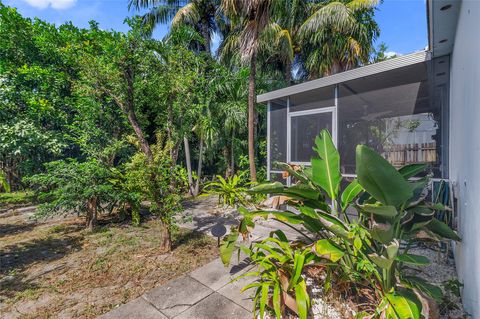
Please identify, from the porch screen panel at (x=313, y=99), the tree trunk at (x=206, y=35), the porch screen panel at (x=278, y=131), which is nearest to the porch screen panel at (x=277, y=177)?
the porch screen panel at (x=278, y=131)

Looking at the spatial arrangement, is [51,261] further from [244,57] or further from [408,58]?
[408,58]

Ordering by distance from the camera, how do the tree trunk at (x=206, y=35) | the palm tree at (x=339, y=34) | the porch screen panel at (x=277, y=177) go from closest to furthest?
the porch screen panel at (x=277, y=177)
the palm tree at (x=339, y=34)
the tree trunk at (x=206, y=35)

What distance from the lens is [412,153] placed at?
4645 mm

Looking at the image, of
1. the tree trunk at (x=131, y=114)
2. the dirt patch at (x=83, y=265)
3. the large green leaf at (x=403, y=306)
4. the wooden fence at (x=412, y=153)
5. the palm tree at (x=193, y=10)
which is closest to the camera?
the large green leaf at (x=403, y=306)

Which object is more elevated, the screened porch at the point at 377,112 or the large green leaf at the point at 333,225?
the screened porch at the point at 377,112

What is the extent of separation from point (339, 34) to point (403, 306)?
1000cm

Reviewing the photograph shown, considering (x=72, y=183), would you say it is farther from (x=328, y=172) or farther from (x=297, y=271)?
(x=328, y=172)

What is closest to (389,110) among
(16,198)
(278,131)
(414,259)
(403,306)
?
(278,131)

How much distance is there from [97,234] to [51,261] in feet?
3.79

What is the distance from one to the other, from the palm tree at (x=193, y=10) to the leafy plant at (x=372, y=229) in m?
10.3

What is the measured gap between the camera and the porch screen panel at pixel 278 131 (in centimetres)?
622

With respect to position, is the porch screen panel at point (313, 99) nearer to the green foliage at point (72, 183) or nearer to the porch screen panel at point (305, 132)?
the porch screen panel at point (305, 132)

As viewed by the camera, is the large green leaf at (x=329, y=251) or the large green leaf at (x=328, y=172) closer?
the large green leaf at (x=329, y=251)

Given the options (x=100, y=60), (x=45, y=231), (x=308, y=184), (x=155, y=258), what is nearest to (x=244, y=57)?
(x=100, y=60)
